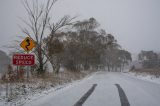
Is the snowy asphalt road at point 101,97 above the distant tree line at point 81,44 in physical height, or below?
below

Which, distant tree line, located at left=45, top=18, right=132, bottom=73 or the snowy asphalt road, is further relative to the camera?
distant tree line, located at left=45, top=18, right=132, bottom=73

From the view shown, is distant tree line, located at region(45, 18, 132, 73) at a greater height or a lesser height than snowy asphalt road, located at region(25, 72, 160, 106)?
greater

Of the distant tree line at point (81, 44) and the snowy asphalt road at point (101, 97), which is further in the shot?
the distant tree line at point (81, 44)

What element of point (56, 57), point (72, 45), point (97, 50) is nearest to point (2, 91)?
point (56, 57)

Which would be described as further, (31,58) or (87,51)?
(87,51)

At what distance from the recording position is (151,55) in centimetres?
11331

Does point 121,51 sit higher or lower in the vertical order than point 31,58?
higher

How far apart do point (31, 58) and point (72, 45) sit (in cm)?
3872

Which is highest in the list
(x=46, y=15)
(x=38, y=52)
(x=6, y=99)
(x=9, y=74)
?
(x=46, y=15)

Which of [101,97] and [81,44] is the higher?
[81,44]

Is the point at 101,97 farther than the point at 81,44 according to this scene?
No

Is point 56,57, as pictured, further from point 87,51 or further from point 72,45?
point 87,51

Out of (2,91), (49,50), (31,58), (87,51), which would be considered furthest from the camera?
(87,51)

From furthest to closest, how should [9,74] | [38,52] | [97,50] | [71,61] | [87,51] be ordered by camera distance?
1. [97,50]
2. [87,51]
3. [71,61]
4. [38,52]
5. [9,74]
